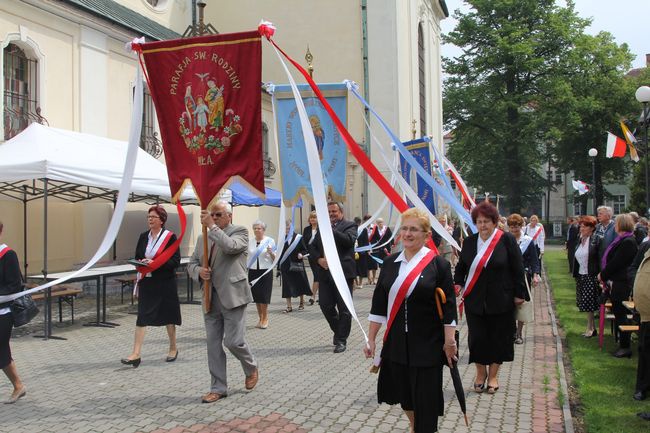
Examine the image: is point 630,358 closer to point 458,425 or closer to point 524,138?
point 458,425

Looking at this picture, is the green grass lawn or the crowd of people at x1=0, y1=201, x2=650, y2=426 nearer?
the crowd of people at x1=0, y1=201, x2=650, y2=426

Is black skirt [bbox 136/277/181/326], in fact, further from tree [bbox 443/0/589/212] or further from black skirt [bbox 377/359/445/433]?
tree [bbox 443/0/589/212]

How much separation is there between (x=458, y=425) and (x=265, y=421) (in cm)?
170

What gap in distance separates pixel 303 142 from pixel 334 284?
7.94ft

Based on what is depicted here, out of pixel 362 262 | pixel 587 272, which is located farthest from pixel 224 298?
pixel 362 262

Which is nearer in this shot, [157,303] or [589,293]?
[157,303]

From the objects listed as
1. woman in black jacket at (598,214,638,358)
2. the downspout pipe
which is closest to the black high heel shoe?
woman in black jacket at (598,214,638,358)

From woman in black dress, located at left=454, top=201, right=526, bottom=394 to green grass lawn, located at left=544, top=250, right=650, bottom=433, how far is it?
0.93m

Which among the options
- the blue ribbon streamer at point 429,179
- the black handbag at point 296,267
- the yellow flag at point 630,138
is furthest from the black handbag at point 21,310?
the yellow flag at point 630,138

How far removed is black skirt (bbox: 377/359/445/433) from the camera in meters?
4.09

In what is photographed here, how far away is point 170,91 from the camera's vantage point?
6242 mm

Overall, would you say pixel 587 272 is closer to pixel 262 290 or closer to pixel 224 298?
pixel 262 290

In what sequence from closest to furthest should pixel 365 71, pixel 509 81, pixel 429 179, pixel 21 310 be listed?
pixel 21 310
pixel 429 179
pixel 365 71
pixel 509 81

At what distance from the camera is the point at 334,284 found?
26.4ft
